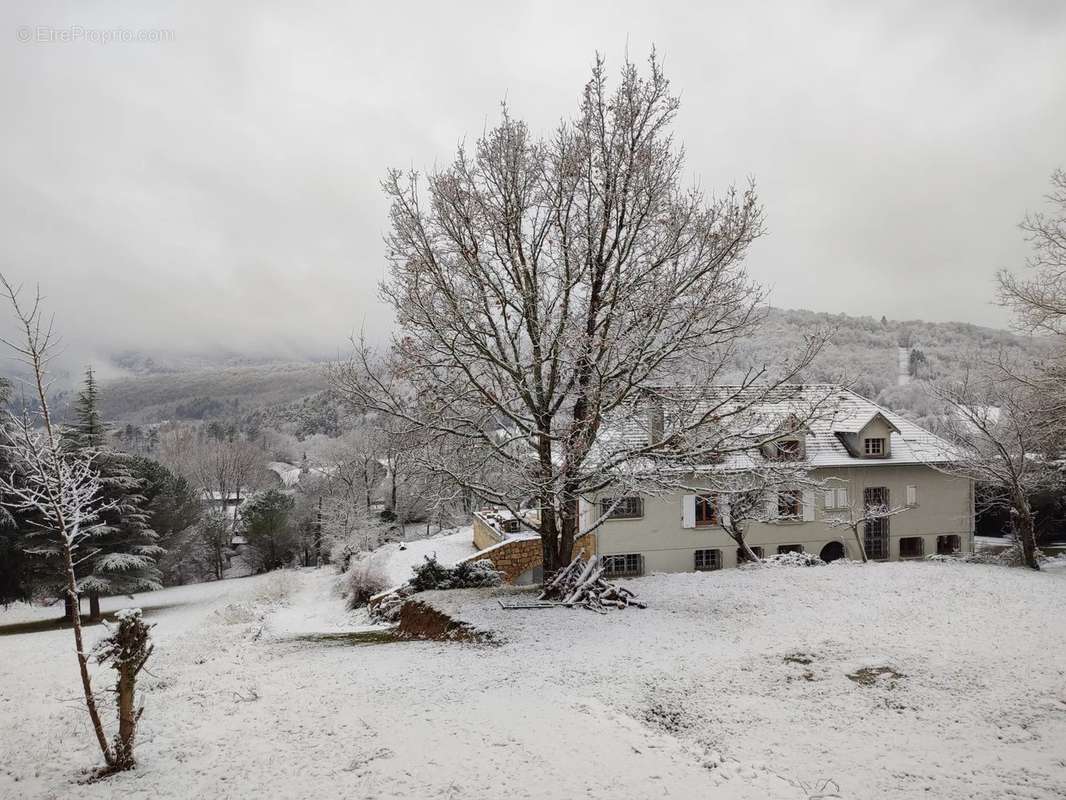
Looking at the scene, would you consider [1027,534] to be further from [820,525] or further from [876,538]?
[876,538]

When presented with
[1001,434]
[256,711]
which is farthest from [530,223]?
[1001,434]

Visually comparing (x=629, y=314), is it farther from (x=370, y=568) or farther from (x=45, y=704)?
(x=370, y=568)

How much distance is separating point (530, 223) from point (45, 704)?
404 inches

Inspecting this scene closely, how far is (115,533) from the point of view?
23.8 meters

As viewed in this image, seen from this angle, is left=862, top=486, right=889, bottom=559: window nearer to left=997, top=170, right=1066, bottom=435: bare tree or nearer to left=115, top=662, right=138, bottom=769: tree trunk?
left=997, top=170, right=1066, bottom=435: bare tree

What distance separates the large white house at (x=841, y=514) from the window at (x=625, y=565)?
38 mm

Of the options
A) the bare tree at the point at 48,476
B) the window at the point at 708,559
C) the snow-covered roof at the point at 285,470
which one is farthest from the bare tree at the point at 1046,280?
the snow-covered roof at the point at 285,470

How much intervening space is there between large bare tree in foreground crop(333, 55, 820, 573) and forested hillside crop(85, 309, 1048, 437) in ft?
4.66

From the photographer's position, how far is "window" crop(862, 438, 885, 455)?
24.3 m

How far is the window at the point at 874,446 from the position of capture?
79.7ft

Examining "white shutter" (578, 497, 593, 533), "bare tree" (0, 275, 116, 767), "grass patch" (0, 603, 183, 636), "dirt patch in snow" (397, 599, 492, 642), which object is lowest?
"grass patch" (0, 603, 183, 636)

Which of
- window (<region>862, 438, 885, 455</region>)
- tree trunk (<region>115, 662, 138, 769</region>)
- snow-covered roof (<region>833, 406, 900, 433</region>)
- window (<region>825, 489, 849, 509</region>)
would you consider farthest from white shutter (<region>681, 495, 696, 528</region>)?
tree trunk (<region>115, 662, 138, 769</region>)

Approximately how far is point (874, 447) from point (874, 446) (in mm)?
45

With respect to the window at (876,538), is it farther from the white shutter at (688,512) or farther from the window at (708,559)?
the white shutter at (688,512)
